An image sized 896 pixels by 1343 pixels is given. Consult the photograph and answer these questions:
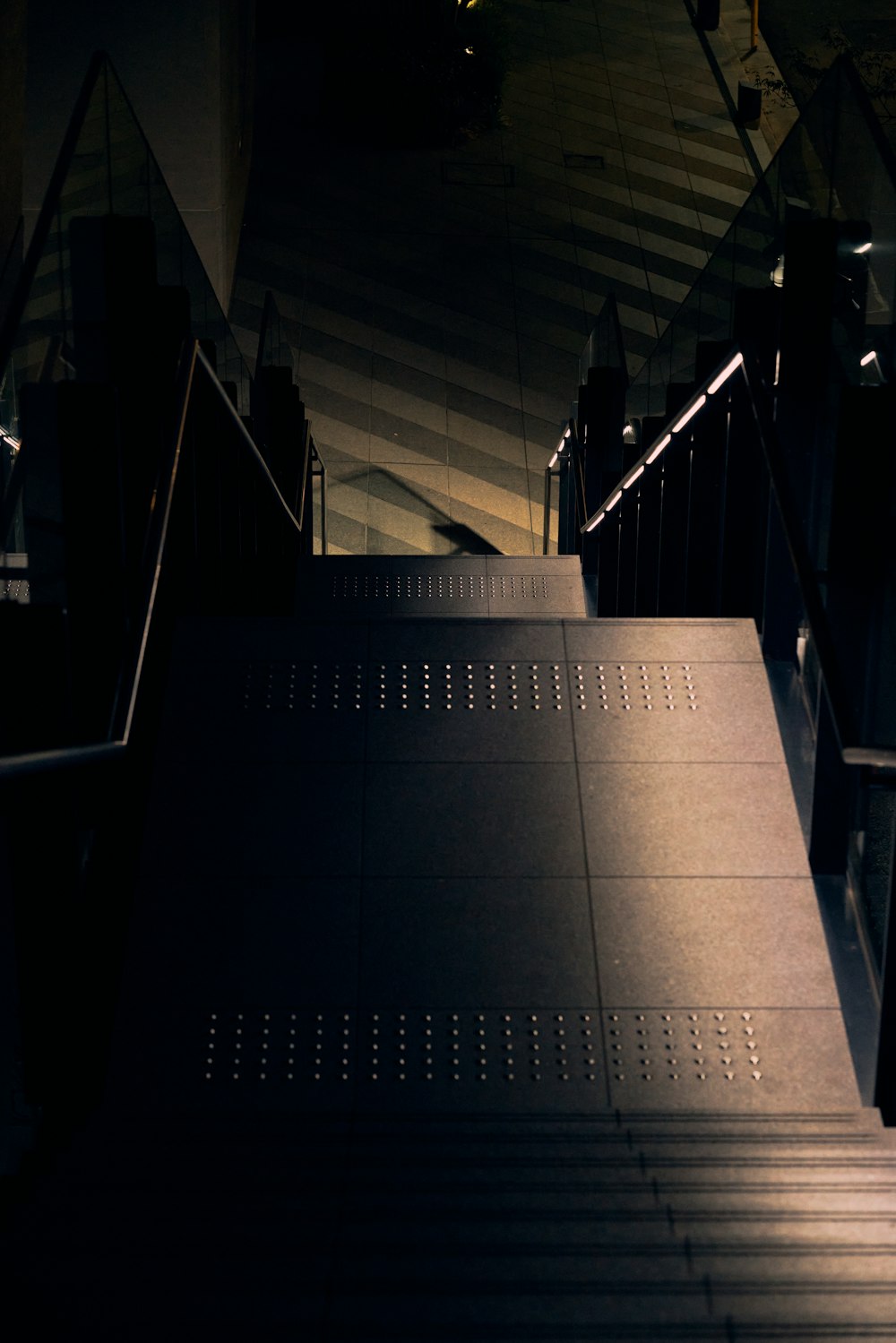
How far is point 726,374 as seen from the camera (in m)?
4.87

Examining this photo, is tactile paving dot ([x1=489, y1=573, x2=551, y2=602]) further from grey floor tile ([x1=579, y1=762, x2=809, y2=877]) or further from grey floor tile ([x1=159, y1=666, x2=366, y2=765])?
grey floor tile ([x1=579, y1=762, x2=809, y2=877])

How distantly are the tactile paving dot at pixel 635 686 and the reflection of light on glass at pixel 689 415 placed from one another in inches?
44.9

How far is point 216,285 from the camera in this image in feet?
39.8

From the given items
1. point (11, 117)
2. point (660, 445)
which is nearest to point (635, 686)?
point (660, 445)

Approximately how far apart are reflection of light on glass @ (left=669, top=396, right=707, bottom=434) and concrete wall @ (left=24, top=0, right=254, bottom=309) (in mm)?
6798

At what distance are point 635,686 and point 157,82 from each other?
852 centimetres

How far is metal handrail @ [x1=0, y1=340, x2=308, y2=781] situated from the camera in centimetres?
267

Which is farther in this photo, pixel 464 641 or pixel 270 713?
pixel 464 641

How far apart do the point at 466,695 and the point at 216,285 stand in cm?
865

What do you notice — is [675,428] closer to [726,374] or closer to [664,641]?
[726,374]

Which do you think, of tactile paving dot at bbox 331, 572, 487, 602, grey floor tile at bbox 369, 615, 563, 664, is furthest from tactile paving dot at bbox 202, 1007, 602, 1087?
tactile paving dot at bbox 331, 572, 487, 602

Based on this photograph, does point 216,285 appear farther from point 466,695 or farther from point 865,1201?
point 865,1201

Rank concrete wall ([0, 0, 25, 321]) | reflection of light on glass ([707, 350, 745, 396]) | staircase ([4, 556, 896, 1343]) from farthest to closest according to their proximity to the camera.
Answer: concrete wall ([0, 0, 25, 321]) < reflection of light on glass ([707, 350, 745, 396]) < staircase ([4, 556, 896, 1343])

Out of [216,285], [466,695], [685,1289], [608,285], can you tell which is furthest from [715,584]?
[608,285]
